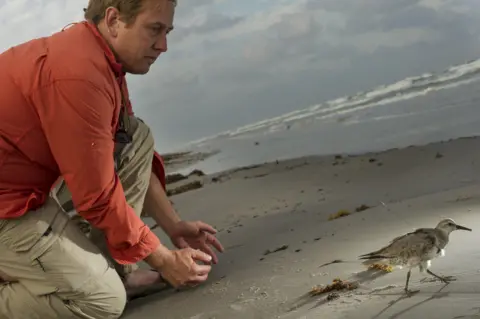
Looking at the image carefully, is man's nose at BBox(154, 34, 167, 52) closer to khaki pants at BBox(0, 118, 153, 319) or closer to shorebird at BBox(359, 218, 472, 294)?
khaki pants at BBox(0, 118, 153, 319)

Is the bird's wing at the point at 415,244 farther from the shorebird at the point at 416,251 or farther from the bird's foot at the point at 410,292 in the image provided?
the bird's foot at the point at 410,292

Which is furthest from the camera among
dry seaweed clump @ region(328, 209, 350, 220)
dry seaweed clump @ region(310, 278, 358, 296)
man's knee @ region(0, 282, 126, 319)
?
dry seaweed clump @ region(328, 209, 350, 220)

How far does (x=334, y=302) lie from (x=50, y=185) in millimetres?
1460

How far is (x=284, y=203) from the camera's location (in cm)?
608

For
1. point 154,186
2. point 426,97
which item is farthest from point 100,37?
point 426,97

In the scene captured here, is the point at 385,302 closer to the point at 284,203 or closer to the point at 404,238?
the point at 404,238

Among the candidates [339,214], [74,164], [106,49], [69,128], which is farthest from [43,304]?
[339,214]

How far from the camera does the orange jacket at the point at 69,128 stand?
7.77 feet

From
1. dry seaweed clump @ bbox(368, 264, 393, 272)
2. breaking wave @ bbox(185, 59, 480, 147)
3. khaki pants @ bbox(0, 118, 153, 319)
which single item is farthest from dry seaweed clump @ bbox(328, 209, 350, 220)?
breaking wave @ bbox(185, 59, 480, 147)

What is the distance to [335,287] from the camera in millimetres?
2648

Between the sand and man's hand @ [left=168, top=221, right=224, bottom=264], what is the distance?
Result: 0.72 feet

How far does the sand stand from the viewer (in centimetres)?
243

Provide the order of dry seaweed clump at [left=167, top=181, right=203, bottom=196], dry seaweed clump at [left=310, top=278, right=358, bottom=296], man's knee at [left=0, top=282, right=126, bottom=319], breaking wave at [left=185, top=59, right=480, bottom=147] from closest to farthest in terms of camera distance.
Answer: dry seaweed clump at [left=310, top=278, right=358, bottom=296] < man's knee at [left=0, top=282, right=126, bottom=319] < dry seaweed clump at [left=167, top=181, right=203, bottom=196] < breaking wave at [left=185, top=59, right=480, bottom=147]

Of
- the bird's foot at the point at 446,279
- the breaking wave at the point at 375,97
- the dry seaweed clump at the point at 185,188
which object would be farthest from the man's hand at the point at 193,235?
the breaking wave at the point at 375,97
